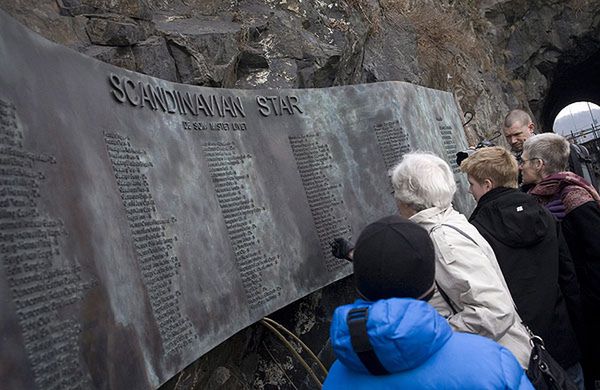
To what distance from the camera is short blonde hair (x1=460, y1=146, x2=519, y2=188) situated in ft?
8.64

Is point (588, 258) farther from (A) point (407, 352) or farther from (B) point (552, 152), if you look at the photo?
(A) point (407, 352)

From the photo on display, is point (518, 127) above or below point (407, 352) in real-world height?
above

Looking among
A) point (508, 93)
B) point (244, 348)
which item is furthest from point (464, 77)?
point (244, 348)

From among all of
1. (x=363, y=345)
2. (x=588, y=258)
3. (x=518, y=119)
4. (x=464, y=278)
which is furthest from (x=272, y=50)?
(x=363, y=345)

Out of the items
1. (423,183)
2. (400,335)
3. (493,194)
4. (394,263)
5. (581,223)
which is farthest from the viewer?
(581,223)

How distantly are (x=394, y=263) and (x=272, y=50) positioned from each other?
3650mm

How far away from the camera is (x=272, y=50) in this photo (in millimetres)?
4770

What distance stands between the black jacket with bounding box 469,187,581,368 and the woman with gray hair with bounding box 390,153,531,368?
0.33 m

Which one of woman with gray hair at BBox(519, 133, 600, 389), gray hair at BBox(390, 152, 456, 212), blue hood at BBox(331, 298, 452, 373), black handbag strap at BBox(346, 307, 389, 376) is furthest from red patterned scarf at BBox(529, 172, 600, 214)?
black handbag strap at BBox(346, 307, 389, 376)

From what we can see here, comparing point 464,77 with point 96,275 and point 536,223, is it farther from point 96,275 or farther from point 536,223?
point 96,275

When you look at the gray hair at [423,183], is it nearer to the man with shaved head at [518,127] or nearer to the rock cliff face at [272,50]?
the rock cliff face at [272,50]

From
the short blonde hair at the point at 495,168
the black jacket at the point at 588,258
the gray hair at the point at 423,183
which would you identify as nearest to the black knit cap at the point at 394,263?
the gray hair at the point at 423,183

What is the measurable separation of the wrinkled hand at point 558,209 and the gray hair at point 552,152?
191 millimetres

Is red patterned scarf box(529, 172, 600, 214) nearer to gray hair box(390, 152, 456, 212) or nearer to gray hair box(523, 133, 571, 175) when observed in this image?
gray hair box(523, 133, 571, 175)
